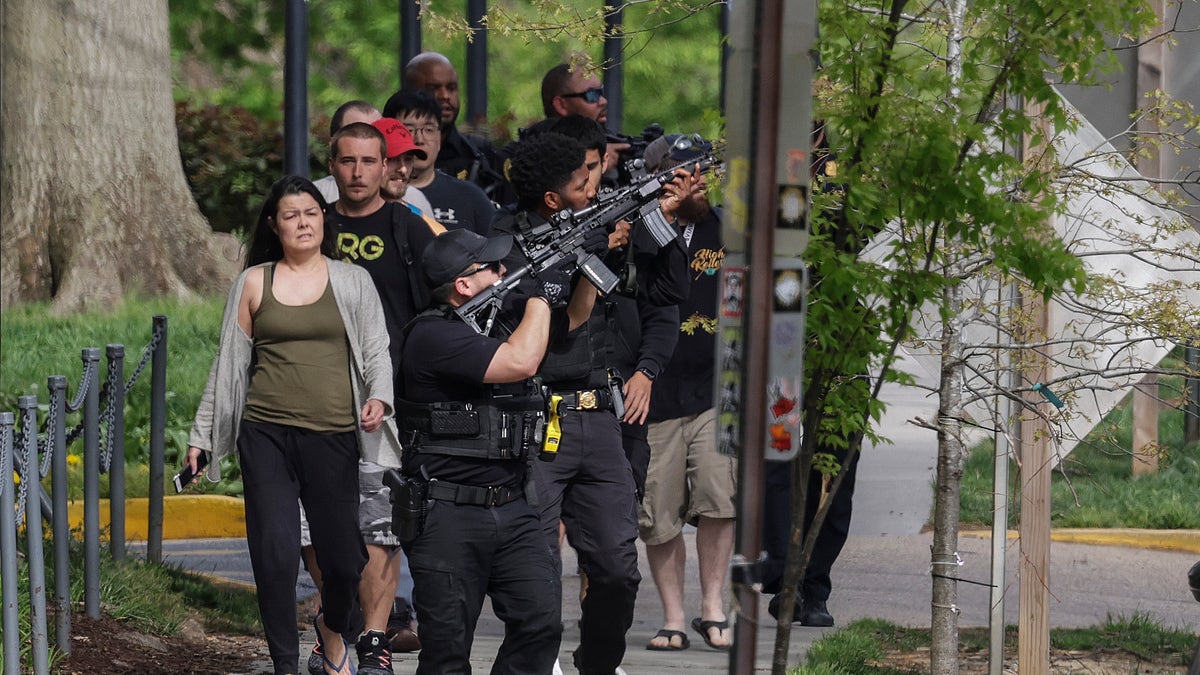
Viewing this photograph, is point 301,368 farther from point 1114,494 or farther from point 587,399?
point 1114,494

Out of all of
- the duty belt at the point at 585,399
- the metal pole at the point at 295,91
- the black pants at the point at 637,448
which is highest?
the metal pole at the point at 295,91

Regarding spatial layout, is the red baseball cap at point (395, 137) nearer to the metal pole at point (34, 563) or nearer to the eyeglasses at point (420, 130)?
the eyeglasses at point (420, 130)

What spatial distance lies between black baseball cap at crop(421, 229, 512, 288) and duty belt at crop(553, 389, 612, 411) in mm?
651

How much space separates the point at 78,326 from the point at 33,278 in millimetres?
980

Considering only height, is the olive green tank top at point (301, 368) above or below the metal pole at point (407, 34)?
below

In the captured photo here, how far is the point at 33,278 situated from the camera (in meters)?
14.5

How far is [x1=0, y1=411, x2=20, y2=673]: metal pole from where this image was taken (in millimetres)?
5629

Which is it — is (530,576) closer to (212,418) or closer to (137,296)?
(212,418)

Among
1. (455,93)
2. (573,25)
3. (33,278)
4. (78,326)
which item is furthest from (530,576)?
(33,278)

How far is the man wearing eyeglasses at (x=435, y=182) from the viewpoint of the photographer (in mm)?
7746

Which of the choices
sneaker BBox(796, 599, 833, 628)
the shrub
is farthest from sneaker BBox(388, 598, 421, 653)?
the shrub

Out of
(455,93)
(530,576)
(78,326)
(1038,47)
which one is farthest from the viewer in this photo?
(78,326)

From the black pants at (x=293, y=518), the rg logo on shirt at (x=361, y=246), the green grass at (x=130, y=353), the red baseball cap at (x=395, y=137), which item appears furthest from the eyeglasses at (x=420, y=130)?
the green grass at (x=130, y=353)

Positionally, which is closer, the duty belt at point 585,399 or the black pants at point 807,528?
the duty belt at point 585,399
